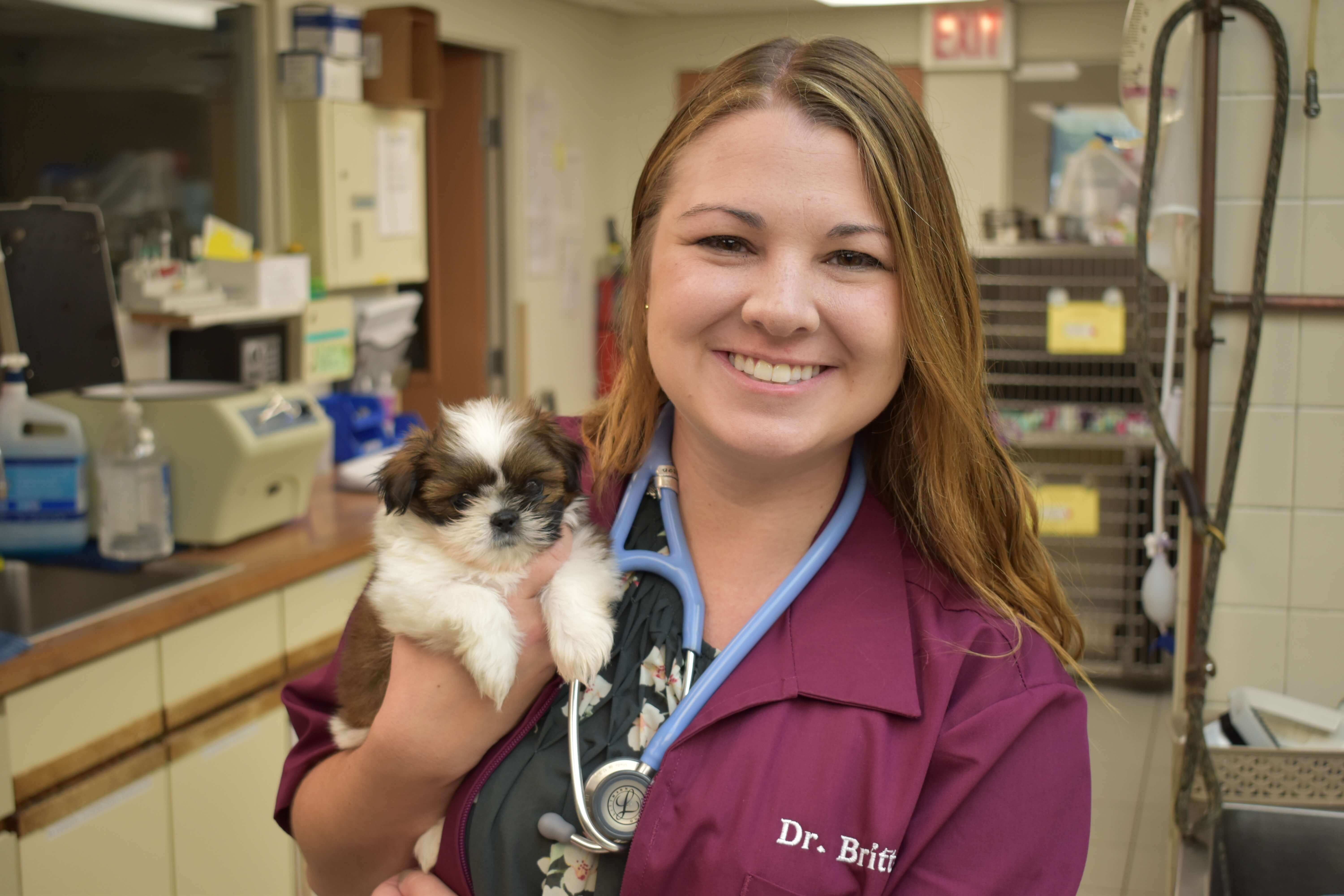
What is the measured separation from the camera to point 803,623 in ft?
3.98

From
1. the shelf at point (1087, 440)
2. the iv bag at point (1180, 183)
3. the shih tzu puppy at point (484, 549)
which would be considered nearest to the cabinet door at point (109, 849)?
the shih tzu puppy at point (484, 549)

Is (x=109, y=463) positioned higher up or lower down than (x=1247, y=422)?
lower down

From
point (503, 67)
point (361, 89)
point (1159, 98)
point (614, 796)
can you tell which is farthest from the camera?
point (503, 67)

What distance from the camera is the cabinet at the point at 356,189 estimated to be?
13.7 feet

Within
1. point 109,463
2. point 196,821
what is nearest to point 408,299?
point 109,463

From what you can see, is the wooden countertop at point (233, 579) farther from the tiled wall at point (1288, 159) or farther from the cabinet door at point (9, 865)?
the tiled wall at point (1288, 159)

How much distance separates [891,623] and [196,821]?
220 centimetres

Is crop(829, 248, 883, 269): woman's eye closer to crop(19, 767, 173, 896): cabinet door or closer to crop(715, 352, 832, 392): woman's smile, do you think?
crop(715, 352, 832, 392): woman's smile

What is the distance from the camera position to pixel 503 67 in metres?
6.12

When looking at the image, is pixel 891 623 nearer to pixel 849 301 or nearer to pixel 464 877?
pixel 849 301

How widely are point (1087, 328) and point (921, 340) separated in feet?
11.9

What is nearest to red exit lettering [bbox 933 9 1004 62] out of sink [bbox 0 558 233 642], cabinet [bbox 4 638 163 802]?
sink [bbox 0 558 233 642]

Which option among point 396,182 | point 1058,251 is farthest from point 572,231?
point 1058,251

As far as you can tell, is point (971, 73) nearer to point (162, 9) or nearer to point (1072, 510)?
point (1072, 510)
